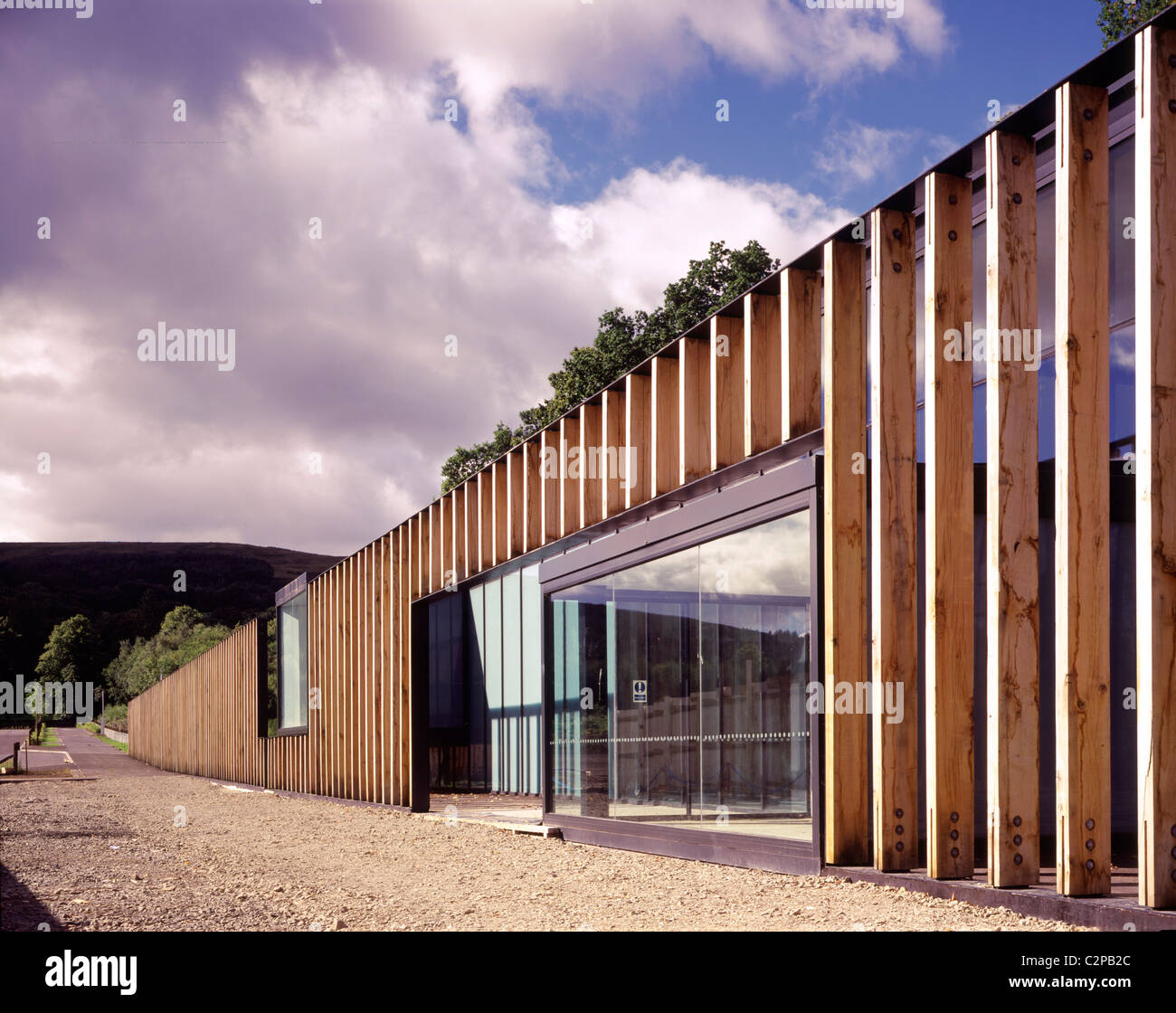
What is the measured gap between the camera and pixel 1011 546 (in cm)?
681

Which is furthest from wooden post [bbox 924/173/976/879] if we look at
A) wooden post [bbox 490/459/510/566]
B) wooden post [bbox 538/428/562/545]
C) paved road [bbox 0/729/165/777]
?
paved road [bbox 0/729/165/777]

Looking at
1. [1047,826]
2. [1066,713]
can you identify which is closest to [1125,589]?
[1047,826]

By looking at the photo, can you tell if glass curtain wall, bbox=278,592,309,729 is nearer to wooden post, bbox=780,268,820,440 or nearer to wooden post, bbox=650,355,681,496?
wooden post, bbox=650,355,681,496

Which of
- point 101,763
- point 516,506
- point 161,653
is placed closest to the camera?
point 516,506

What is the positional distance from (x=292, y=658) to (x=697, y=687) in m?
15.8

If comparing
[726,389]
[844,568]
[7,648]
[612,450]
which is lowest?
[7,648]

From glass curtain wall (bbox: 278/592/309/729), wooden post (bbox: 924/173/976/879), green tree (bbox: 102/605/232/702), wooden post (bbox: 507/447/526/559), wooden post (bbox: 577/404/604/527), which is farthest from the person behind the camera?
green tree (bbox: 102/605/232/702)

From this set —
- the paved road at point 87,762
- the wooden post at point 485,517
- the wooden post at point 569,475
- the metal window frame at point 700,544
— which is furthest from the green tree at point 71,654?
the wooden post at point 569,475

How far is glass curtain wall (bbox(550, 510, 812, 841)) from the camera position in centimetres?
885

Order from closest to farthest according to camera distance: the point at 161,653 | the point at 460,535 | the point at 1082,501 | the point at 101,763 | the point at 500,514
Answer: the point at 1082,501 < the point at 500,514 < the point at 460,535 < the point at 101,763 < the point at 161,653

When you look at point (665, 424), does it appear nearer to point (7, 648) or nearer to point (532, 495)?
point (532, 495)

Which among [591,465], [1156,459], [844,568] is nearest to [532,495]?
[591,465]

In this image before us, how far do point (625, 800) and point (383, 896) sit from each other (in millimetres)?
4006

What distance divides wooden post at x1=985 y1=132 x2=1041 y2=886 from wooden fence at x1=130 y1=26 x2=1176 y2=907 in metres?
0.01
